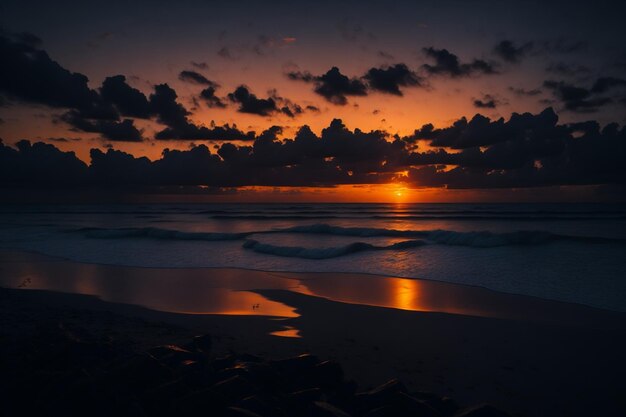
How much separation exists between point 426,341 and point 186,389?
4.56 meters

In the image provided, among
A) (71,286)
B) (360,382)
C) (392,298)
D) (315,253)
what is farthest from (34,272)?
(360,382)

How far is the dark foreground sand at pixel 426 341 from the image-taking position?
5.34m

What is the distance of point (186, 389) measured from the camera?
14.1 feet

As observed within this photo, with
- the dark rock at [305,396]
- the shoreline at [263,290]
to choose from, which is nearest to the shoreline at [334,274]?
the shoreline at [263,290]

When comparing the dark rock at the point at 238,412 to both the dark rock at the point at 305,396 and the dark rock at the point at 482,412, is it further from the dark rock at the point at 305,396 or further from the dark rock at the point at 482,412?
the dark rock at the point at 482,412

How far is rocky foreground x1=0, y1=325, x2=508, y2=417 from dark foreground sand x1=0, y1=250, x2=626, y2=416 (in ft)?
1.87

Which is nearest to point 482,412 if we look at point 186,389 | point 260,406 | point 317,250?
point 260,406

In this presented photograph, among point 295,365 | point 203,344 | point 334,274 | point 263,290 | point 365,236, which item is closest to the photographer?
point 295,365

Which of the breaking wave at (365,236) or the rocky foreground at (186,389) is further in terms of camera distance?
the breaking wave at (365,236)

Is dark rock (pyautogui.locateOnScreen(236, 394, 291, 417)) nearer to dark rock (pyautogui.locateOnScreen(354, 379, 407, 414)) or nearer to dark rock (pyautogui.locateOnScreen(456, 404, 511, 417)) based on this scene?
dark rock (pyautogui.locateOnScreen(354, 379, 407, 414))

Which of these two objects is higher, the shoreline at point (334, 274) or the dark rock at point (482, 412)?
the dark rock at point (482, 412)

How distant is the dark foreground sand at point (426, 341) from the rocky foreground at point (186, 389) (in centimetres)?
57

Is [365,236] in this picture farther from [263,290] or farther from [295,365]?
[295,365]

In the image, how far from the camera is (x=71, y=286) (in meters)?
12.5
